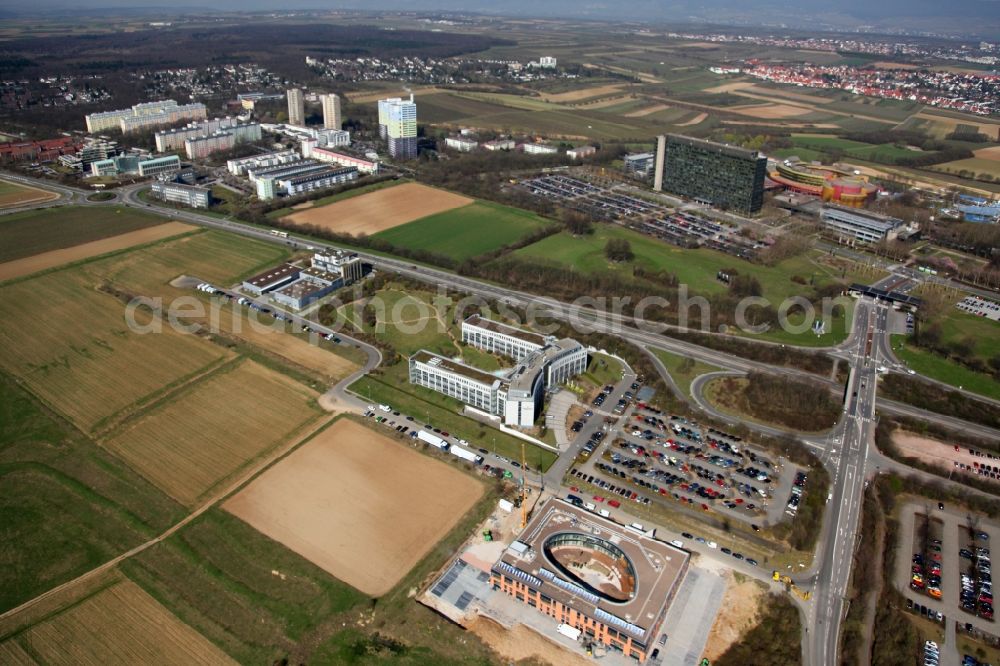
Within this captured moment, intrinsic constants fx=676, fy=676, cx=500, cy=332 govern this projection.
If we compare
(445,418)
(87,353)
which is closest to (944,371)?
(445,418)

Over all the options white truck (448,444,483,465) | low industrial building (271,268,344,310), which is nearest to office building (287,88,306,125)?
low industrial building (271,268,344,310)

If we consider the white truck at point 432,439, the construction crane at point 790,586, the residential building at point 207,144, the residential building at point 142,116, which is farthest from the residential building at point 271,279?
the residential building at point 142,116

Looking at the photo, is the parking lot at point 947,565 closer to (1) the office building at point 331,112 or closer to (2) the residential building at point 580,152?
(2) the residential building at point 580,152

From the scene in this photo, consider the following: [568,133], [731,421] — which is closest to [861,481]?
[731,421]

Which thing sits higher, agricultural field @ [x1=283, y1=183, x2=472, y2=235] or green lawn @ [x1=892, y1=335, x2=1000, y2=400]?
agricultural field @ [x1=283, y1=183, x2=472, y2=235]

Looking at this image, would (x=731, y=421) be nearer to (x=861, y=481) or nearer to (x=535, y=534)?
(x=861, y=481)

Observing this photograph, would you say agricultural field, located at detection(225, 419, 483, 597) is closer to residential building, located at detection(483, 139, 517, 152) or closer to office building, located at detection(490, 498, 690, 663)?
office building, located at detection(490, 498, 690, 663)
